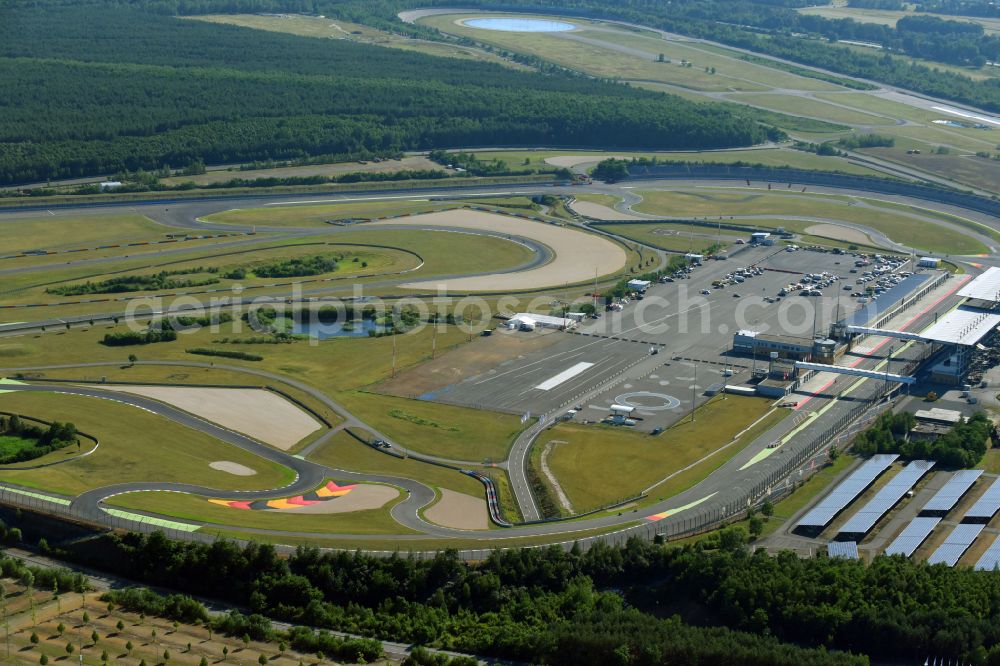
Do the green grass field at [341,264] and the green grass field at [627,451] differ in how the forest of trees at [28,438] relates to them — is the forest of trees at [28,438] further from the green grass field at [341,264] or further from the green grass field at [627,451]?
the green grass field at [627,451]

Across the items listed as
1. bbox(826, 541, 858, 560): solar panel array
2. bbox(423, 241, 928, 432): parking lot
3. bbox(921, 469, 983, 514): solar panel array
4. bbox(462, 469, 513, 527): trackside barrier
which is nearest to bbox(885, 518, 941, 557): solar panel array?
bbox(921, 469, 983, 514): solar panel array

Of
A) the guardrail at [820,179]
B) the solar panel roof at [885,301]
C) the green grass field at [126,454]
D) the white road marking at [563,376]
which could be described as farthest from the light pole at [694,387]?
the guardrail at [820,179]

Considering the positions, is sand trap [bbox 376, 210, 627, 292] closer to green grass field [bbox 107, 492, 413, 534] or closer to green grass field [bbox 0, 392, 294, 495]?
green grass field [bbox 0, 392, 294, 495]

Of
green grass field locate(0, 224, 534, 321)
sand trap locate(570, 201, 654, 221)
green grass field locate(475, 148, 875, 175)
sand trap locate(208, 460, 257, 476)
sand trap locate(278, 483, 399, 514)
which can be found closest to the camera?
sand trap locate(278, 483, 399, 514)

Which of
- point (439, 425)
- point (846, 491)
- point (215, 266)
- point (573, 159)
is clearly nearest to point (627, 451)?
point (439, 425)

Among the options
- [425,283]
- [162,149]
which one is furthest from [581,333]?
[162,149]
